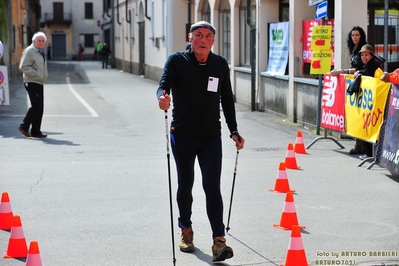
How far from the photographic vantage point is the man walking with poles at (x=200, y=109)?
6848 mm

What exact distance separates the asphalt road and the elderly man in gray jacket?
346 millimetres

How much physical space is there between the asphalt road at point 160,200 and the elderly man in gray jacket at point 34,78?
0.35 meters

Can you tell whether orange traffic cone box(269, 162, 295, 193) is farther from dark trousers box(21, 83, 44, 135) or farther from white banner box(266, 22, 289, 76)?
white banner box(266, 22, 289, 76)

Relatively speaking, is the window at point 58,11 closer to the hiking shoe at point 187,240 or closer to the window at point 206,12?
the window at point 206,12

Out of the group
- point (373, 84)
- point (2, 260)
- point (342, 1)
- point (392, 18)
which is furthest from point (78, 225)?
point (392, 18)

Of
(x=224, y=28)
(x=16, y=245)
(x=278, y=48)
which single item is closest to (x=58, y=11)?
(x=224, y=28)

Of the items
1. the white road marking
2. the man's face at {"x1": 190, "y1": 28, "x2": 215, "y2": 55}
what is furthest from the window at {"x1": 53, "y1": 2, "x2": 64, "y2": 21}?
the man's face at {"x1": 190, "y1": 28, "x2": 215, "y2": 55}

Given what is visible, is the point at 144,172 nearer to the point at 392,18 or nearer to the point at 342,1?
the point at 342,1

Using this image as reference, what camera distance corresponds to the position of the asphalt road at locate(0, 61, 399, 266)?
7.10m

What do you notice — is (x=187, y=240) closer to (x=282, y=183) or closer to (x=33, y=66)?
(x=282, y=183)

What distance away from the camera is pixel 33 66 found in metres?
15.6

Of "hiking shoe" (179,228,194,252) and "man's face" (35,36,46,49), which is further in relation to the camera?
"man's face" (35,36,46,49)

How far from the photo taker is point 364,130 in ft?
40.1

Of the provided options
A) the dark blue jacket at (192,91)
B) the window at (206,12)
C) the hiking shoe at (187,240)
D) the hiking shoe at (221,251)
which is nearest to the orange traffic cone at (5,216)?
the hiking shoe at (187,240)
